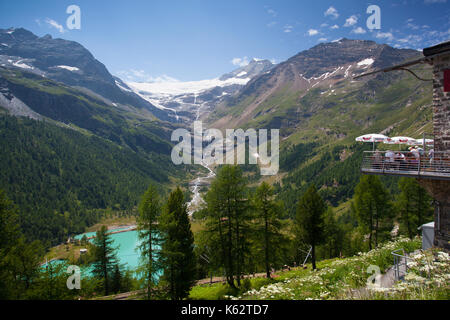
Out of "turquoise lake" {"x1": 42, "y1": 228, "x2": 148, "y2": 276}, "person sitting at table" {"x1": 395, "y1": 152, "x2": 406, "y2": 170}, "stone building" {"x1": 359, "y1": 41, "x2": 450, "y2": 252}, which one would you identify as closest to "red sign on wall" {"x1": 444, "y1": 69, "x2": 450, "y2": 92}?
"stone building" {"x1": 359, "y1": 41, "x2": 450, "y2": 252}

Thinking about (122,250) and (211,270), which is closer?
(211,270)

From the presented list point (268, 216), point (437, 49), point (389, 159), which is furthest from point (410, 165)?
point (268, 216)

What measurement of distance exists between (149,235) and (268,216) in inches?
591

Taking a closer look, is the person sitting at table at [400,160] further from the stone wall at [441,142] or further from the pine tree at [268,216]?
the pine tree at [268,216]

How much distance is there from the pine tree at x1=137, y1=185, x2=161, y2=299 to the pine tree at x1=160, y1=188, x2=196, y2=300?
75cm

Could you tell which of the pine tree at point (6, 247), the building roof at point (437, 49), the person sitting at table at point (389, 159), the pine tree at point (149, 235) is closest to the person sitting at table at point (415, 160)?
the person sitting at table at point (389, 159)

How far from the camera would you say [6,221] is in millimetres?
23078

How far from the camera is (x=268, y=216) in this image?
31266 millimetres

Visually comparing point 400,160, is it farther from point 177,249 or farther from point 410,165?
point 177,249
